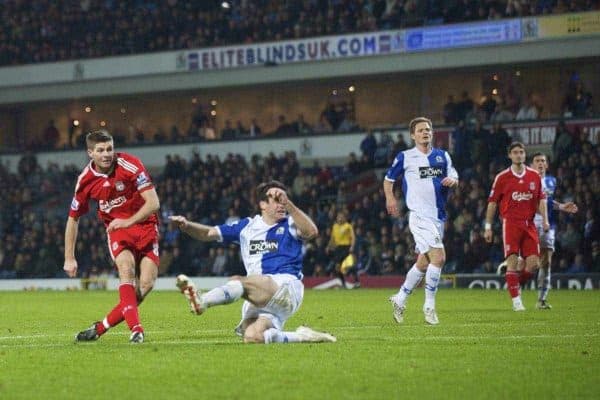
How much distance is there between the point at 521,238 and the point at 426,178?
11.2 ft

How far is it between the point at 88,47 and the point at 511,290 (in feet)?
106

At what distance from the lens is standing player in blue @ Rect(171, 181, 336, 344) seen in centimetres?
1202

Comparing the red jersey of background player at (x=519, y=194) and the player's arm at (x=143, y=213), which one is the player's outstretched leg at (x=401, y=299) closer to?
the red jersey of background player at (x=519, y=194)

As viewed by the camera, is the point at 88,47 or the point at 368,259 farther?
the point at 88,47

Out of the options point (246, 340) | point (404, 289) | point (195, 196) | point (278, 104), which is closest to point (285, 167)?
point (195, 196)

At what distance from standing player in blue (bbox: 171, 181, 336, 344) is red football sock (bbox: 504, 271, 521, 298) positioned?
7462 mm

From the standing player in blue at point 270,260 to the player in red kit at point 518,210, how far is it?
7.71 meters

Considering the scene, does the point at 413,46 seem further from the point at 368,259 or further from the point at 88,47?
the point at 88,47

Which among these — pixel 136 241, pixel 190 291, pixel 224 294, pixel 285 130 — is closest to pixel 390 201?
pixel 136 241

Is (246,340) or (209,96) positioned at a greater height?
(209,96)

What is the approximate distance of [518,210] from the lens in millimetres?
19734

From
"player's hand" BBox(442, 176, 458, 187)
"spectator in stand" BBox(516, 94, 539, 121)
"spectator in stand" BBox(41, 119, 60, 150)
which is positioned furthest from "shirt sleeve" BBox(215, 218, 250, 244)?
"spectator in stand" BBox(41, 119, 60, 150)

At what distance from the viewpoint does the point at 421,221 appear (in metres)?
16.8

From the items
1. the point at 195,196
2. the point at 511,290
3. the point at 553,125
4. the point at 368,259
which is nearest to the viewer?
the point at 511,290
